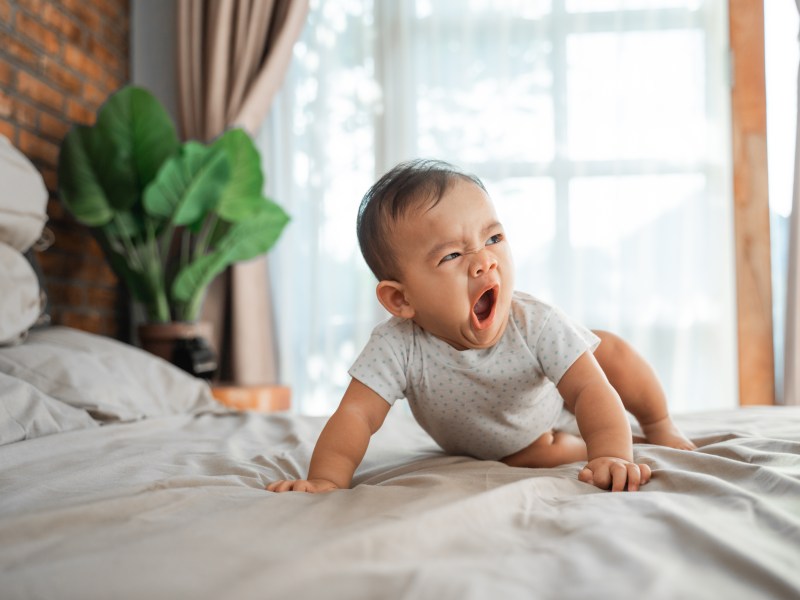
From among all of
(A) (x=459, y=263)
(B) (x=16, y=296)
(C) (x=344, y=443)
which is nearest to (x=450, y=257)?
(A) (x=459, y=263)

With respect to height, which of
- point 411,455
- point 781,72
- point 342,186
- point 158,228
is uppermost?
point 781,72

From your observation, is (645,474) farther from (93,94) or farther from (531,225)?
(93,94)

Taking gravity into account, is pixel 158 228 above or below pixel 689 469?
above

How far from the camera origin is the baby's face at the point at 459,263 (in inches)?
44.9

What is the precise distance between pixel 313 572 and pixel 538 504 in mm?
313

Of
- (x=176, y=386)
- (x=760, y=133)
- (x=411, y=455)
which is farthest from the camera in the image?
(x=760, y=133)

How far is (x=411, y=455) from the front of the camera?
1.32m

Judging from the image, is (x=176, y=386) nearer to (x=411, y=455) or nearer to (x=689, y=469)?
(x=411, y=455)

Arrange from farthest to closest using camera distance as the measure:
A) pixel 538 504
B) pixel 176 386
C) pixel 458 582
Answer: pixel 176 386 < pixel 538 504 < pixel 458 582

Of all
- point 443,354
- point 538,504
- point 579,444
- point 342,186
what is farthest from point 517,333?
point 342,186

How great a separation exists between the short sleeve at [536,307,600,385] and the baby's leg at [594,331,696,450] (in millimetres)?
151

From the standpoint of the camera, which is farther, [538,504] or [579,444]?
[579,444]

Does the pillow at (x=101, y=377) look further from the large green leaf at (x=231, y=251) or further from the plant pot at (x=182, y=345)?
the large green leaf at (x=231, y=251)

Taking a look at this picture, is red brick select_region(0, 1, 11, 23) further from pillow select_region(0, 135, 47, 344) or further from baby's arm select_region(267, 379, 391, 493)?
baby's arm select_region(267, 379, 391, 493)
